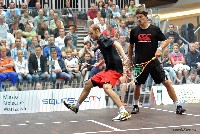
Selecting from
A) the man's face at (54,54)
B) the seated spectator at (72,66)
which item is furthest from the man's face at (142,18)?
the man's face at (54,54)

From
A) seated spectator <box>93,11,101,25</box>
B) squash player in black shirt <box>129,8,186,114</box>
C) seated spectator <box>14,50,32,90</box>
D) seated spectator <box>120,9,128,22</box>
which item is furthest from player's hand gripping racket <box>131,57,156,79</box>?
seated spectator <box>120,9,128,22</box>

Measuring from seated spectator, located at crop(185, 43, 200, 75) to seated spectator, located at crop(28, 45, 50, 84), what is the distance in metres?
4.89

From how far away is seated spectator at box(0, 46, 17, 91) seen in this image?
12609 millimetres

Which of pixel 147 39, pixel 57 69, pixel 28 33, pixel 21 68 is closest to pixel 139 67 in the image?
pixel 147 39

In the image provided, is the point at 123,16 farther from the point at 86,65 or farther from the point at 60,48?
the point at 86,65

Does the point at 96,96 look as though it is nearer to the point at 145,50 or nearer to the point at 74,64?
the point at 74,64

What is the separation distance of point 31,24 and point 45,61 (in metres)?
2.22

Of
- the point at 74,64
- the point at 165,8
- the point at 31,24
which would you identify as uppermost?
the point at 165,8

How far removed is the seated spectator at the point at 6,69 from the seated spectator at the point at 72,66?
5.44 feet

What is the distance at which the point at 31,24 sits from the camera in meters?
15.3

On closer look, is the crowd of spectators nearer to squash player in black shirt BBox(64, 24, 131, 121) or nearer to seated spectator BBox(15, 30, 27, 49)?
seated spectator BBox(15, 30, 27, 49)

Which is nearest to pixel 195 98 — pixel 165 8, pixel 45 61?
pixel 45 61

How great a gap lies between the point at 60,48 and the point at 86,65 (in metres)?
1.29

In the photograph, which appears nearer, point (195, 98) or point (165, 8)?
point (195, 98)
